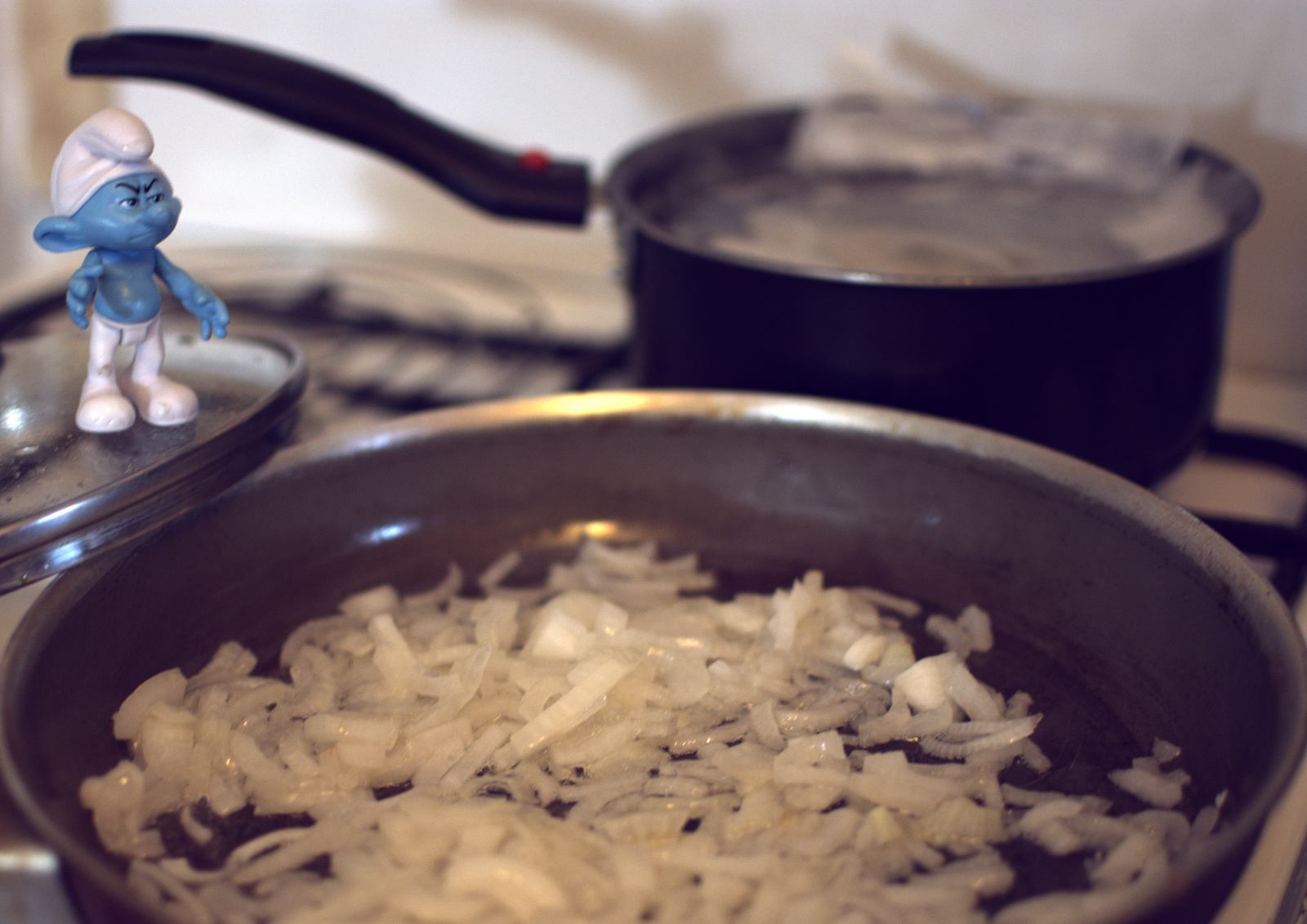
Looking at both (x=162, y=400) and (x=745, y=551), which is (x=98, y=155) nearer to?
(x=162, y=400)

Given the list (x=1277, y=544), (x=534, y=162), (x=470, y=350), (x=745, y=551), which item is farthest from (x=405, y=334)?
(x=1277, y=544)

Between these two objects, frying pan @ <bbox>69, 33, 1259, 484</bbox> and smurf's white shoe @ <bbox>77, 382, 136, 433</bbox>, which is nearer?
smurf's white shoe @ <bbox>77, 382, 136, 433</bbox>

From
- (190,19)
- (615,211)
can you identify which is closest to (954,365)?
(615,211)

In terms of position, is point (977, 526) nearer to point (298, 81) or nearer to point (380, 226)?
point (298, 81)

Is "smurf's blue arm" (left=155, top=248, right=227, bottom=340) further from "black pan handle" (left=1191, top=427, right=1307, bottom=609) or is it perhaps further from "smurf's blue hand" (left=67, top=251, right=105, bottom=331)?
"black pan handle" (left=1191, top=427, right=1307, bottom=609)

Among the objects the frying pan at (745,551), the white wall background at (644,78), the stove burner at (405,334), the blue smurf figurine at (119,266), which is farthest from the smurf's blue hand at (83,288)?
the white wall background at (644,78)

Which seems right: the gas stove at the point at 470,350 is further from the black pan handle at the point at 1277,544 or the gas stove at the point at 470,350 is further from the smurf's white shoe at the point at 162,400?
the smurf's white shoe at the point at 162,400

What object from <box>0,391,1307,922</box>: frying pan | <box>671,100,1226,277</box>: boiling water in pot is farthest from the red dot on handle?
<box>0,391,1307,922</box>: frying pan
